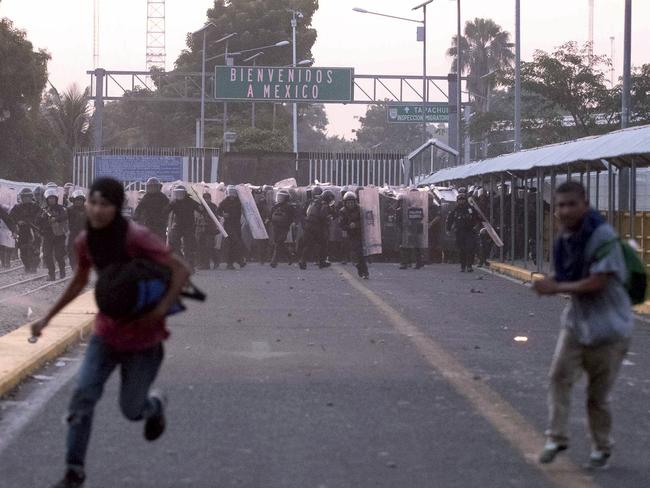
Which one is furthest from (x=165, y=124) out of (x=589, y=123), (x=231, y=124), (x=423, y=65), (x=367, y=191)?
(x=367, y=191)

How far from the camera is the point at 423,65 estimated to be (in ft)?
198

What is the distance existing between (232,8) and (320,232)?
58633 mm

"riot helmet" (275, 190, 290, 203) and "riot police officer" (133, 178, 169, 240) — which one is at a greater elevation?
"riot helmet" (275, 190, 290, 203)

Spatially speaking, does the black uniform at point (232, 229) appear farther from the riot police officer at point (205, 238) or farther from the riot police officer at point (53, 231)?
the riot police officer at point (53, 231)

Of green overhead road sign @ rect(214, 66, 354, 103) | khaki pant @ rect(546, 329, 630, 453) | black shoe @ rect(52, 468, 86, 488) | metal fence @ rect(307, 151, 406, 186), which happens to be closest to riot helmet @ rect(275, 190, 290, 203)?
green overhead road sign @ rect(214, 66, 354, 103)

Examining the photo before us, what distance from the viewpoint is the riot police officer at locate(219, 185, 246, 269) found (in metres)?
30.8

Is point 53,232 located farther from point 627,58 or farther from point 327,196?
point 627,58

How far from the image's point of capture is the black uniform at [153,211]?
24.8 metres

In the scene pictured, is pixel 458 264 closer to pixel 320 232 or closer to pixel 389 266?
pixel 389 266

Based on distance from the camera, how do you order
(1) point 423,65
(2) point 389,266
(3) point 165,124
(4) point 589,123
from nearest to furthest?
(2) point 389,266 < (4) point 589,123 < (1) point 423,65 < (3) point 165,124

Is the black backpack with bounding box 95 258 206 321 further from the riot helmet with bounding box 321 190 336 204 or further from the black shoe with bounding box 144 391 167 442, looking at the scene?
the riot helmet with bounding box 321 190 336 204

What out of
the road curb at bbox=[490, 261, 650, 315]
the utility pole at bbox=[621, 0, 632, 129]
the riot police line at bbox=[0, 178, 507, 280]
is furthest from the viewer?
the road curb at bbox=[490, 261, 650, 315]

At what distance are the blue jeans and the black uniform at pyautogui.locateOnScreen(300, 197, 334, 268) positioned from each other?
2315 cm

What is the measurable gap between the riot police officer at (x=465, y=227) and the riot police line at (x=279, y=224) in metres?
0.02
